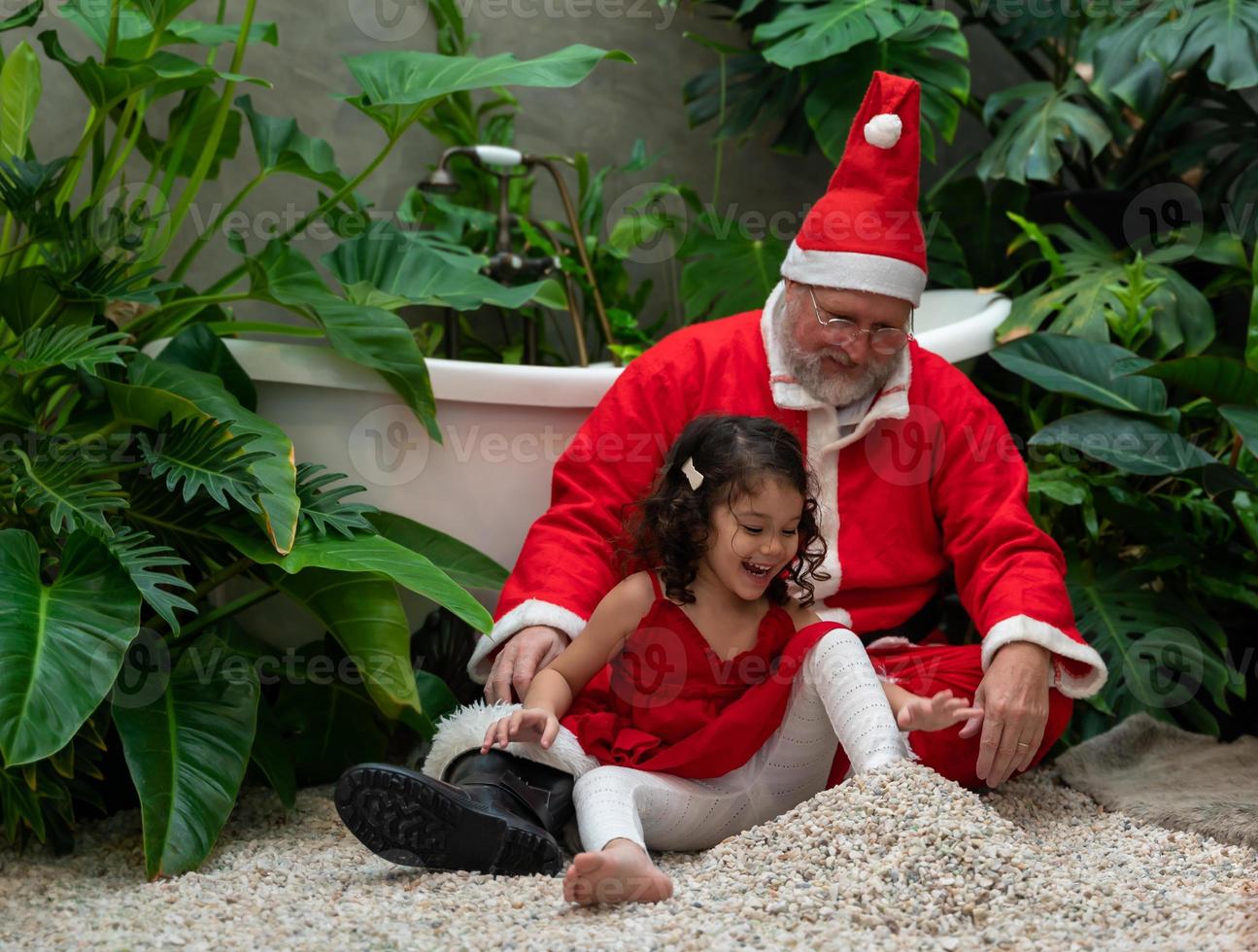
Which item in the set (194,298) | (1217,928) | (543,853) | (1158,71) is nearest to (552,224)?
(194,298)

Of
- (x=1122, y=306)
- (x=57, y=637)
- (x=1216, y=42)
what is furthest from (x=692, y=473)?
(x=1216, y=42)

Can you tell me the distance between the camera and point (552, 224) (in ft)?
9.74

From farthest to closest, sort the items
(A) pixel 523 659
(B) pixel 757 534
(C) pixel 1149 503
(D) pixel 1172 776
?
(C) pixel 1149 503, (D) pixel 1172 776, (A) pixel 523 659, (B) pixel 757 534

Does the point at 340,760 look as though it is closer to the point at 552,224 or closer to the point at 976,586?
the point at 976,586

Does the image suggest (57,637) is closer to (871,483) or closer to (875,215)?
(871,483)

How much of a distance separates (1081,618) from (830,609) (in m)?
0.58

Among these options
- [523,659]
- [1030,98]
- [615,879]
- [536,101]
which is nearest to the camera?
[615,879]

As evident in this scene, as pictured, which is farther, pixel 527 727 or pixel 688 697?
pixel 688 697

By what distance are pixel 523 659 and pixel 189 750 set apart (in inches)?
17.3

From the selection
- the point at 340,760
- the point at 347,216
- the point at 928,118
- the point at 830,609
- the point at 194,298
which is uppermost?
the point at 928,118

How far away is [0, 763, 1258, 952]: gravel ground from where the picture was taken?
1.29m

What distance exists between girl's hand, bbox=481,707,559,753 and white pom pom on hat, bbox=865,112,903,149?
3.21 feet

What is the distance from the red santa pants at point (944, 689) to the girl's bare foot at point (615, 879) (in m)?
0.47

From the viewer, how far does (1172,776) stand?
2010 mm
